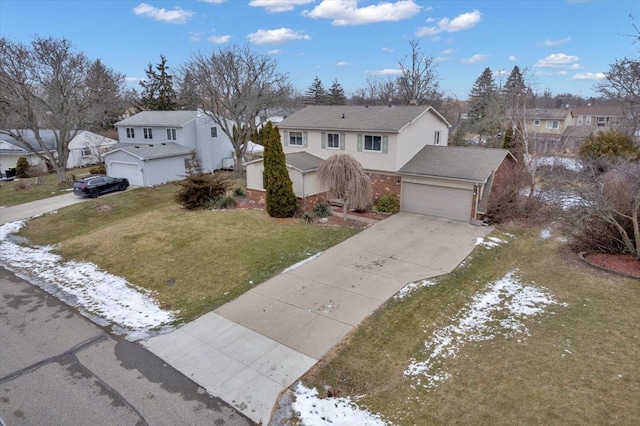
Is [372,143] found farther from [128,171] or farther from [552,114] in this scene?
[552,114]

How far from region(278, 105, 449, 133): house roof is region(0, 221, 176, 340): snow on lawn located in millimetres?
13879

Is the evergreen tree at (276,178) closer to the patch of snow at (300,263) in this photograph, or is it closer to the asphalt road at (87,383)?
the patch of snow at (300,263)

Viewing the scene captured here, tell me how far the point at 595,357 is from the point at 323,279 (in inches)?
288

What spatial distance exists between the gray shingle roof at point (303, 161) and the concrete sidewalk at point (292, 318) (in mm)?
6128

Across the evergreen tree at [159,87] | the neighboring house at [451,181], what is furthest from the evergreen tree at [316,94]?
the neighboring house at [451,181]

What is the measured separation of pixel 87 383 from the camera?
7.90 m

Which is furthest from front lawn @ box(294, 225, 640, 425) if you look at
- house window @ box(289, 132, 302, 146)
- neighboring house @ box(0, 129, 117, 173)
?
neighboring house @ box(0, 129, 117, 173)

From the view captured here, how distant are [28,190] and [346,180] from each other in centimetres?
2748

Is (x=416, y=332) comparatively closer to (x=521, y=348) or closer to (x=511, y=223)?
(x=521, y=348)

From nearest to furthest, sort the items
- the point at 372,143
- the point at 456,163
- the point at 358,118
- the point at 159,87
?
the point at 456,163, the point at 372,143, the point at 358,118, the point at 159,87

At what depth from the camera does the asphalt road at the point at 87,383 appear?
695 centimetres

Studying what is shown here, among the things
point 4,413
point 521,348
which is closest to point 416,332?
point 521,348

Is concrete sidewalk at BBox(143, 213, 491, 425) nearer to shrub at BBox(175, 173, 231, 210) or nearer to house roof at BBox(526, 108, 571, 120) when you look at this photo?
shrub at BBox(175, 173, 231, 210)

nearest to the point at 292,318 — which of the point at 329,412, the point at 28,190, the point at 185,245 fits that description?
the point at 329,412
